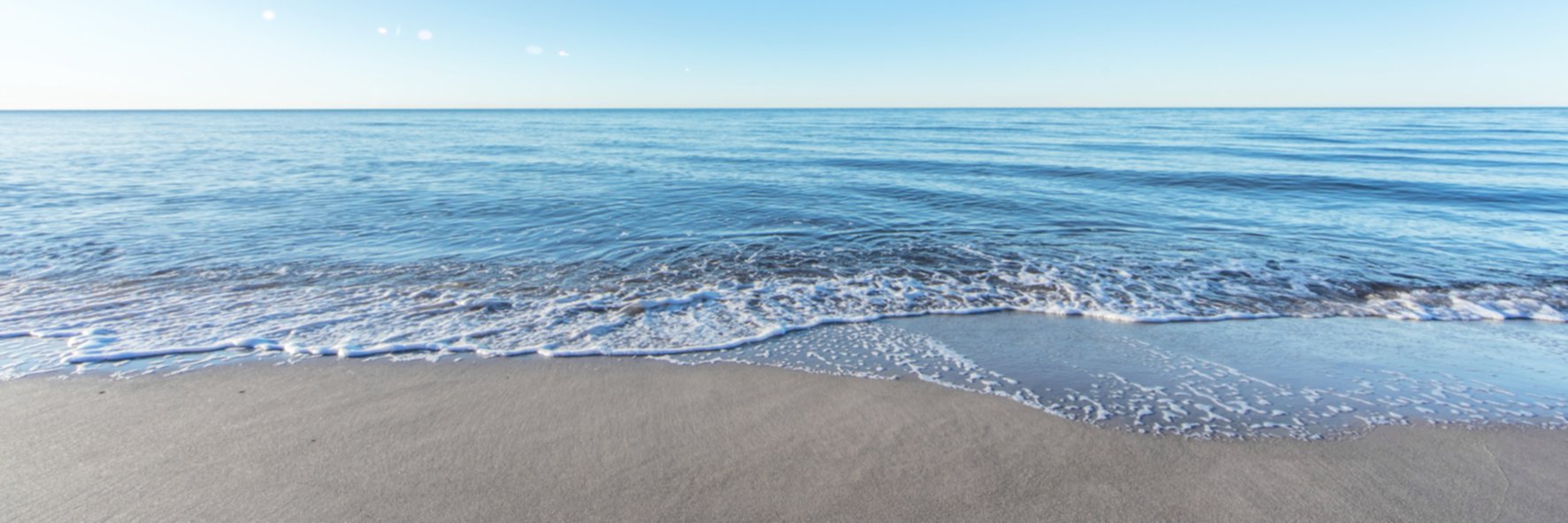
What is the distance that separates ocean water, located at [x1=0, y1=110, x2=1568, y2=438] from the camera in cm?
593

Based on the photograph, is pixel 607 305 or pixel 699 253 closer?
pixel 607 305

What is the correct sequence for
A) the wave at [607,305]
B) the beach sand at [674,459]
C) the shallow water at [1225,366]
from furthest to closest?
the wave at [607,305]
the shallow water at [1225,366]
the beach sand at [674,459]

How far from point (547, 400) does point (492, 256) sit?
518cm

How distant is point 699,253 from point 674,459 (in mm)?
5819

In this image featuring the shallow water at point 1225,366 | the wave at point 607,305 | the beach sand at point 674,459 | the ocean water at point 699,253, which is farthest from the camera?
the ocean water at point 699,253

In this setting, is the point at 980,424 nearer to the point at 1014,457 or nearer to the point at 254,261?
the point at 1014,457

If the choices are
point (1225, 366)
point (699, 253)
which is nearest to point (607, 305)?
point (699, 253)

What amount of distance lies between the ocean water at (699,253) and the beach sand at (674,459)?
3.51 ft

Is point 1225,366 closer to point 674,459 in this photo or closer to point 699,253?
point 674,459

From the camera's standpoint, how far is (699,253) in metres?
9.16

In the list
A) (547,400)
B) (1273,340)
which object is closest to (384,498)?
(547,400)

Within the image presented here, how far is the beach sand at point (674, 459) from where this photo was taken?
3088 millimetres

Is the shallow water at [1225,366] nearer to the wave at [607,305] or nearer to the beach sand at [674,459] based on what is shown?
the beach sand at [674,459]

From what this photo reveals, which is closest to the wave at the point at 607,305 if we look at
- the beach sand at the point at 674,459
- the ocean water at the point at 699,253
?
the ocean water at the point at 699,253
